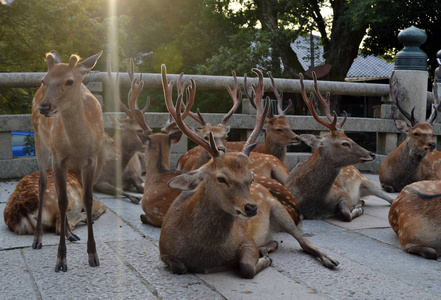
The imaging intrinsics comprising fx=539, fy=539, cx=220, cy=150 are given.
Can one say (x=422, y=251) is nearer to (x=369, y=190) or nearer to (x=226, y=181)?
(x=226, y=181)

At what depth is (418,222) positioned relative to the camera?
3.91 m

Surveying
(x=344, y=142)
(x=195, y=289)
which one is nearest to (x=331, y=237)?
(x=344, y=142)

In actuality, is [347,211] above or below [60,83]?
below

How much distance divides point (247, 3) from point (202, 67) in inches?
99.5

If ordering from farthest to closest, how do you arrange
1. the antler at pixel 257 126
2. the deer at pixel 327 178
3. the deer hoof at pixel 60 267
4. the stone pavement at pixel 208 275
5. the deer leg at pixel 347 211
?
the deer at pixel 327 178 → the deer leg at pixel 347 211 → the antler at pixel 257 126 → the deer hoof at pixel 60 267 → the stone pavement at pixel 208 275

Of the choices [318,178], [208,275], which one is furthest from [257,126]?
[318,178]

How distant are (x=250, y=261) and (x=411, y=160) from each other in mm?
3847

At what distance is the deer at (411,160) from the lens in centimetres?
627

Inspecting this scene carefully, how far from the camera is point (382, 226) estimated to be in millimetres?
4754

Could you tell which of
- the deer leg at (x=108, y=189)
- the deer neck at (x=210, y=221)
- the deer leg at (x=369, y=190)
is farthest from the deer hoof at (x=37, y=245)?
the deer leg at (x=369, y=190)

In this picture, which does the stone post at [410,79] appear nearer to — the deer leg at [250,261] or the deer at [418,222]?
the deer at [418,222]

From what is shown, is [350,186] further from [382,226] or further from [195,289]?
[195,289]

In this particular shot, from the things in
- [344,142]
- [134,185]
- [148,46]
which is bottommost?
[134,185]

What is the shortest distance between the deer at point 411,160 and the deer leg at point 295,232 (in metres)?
2.93
